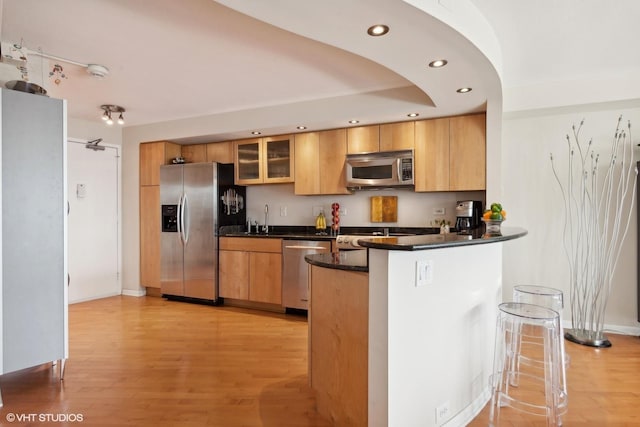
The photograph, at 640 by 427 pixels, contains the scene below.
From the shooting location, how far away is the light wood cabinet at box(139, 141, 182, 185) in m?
5.03

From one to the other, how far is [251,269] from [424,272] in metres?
3.05

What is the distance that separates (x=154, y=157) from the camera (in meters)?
5.08

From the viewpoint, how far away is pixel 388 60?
2.42 m

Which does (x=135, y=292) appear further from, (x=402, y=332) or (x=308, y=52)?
(x=402, y=332)

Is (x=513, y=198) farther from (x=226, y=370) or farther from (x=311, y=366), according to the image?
(x=226, y=370)

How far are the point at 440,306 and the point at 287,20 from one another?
1.62m

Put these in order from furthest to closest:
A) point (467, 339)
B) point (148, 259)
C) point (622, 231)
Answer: point (148, 259), point (622, 231), point (467, 339)

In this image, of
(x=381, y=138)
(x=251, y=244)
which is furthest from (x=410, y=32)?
(x=251, y=244)

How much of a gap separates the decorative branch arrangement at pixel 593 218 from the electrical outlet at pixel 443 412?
2.20 m

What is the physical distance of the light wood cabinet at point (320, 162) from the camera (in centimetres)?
425

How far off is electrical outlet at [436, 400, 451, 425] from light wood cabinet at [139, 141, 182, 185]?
14.7 ft

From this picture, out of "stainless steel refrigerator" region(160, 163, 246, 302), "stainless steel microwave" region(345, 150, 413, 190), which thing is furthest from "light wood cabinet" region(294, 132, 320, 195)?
"stainless steel refrigerator" region(160, 163, 246, 302)

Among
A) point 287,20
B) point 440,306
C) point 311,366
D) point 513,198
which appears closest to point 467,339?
point 440,306

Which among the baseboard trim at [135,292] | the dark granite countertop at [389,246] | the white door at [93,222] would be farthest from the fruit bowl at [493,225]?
the white door at [93,222]
